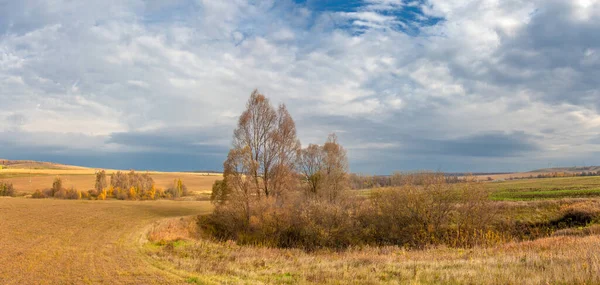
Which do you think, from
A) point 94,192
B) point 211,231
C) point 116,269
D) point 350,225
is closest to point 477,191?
point 350,225

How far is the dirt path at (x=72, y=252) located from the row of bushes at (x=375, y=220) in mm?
9548

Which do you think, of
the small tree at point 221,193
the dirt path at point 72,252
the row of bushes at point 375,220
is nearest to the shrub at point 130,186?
the small tree at point 221,193

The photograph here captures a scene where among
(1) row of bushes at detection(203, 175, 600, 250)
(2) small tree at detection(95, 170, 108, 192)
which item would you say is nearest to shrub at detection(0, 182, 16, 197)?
(2) small tree at detection(95, 170, 108, 192)

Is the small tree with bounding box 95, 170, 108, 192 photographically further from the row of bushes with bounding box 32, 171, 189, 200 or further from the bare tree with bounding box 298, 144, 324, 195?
the bare tree with bounding box 298, 144, 324, 195

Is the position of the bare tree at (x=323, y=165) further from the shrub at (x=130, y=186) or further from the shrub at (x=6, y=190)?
the shrub at (x=6, y=190)

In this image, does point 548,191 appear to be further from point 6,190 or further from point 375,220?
point 6,190

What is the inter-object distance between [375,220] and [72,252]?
25531mm

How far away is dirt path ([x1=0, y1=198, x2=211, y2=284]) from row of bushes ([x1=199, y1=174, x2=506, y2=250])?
955cm

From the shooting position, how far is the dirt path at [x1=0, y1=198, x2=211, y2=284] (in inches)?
492

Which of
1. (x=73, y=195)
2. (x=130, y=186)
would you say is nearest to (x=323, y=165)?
(x=73, y=195)

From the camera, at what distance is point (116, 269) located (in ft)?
45.6

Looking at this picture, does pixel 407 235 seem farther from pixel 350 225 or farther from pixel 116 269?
pixel 116 269

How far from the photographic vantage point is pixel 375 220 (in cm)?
3397

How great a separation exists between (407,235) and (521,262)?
1962 centimetres
